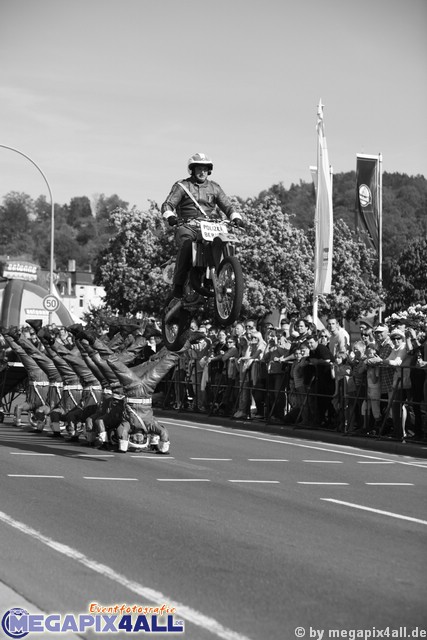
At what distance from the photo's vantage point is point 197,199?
14.8 meters

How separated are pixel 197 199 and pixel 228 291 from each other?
1508 mm

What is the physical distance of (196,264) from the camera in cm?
1475

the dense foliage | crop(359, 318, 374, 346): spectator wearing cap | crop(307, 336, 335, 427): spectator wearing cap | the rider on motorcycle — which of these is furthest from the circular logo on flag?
the rider on motorcycle

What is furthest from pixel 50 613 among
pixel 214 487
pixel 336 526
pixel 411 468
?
pixel 411 468

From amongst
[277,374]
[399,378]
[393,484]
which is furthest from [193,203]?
[277,374]

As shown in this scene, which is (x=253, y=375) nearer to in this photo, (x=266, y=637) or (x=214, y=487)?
(x=214, y=487)

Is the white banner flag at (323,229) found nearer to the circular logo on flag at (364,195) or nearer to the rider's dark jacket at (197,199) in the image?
the rider's dark jacket at (197,199)

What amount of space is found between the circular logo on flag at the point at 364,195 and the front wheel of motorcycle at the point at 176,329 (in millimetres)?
27001

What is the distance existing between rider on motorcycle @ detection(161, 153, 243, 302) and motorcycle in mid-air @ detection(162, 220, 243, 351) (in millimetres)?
141

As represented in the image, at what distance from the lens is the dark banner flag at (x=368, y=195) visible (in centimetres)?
4259

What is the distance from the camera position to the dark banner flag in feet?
140

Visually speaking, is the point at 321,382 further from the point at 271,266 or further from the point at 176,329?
the point at 271,266

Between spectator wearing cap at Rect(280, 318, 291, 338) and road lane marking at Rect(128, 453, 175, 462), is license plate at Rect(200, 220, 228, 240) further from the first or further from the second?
spectator wearing cap at Rect(280, 318, 291, 338)

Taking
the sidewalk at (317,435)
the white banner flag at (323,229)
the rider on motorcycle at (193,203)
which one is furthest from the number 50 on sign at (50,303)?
the rider on motorcycle at (193,203)
